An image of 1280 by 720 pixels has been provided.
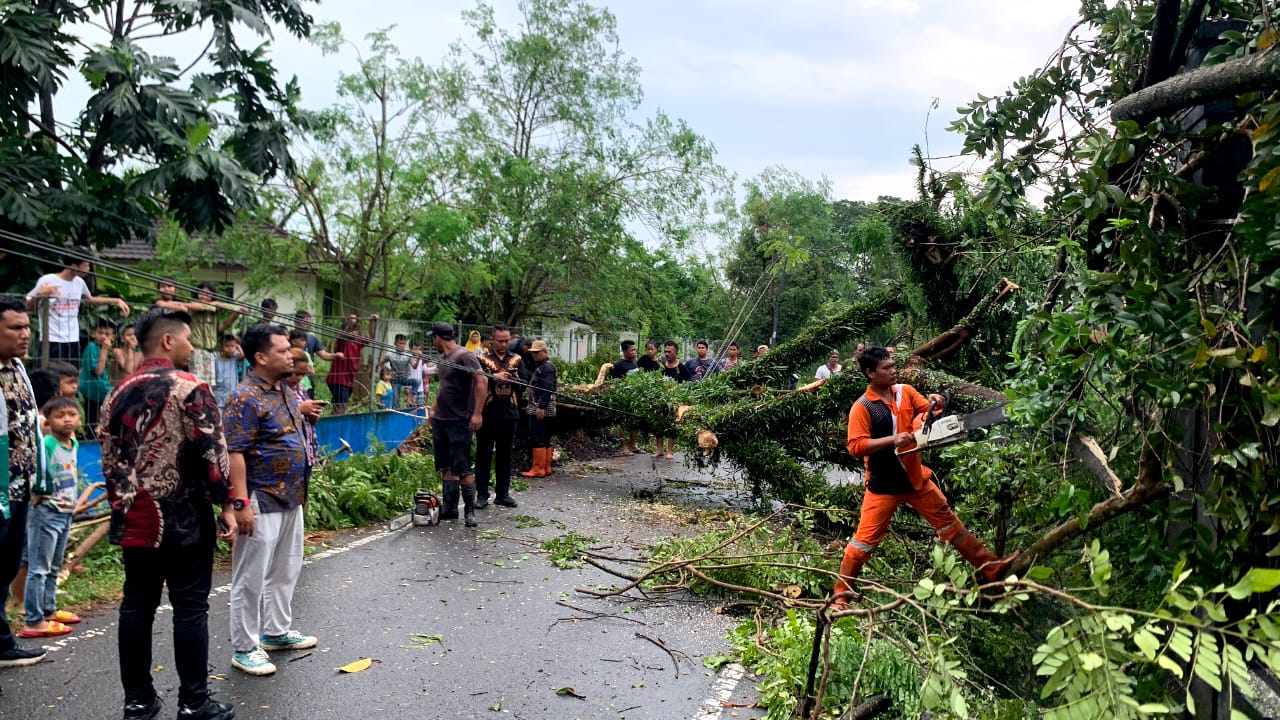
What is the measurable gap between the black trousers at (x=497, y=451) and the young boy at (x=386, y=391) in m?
3.36

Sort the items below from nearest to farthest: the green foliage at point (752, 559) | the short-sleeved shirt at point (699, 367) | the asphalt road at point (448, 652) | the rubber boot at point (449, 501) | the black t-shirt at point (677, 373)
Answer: the asphalt road at point (448, 652)
the green foliage at point (752, 559)
the rubber boot at point (449, 501)
the black t-shirt at point (677, 373)
the short-sleeved shirt at point (699, 367)

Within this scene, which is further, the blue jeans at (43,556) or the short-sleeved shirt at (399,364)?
the short-sleeved shirt at (399,364)

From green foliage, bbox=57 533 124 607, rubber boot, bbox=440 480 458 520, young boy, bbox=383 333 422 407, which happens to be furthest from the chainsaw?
young boy, bbox=383 333 422 407

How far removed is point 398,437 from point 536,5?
1540cm

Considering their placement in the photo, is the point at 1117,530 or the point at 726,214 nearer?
the point at 1117,530

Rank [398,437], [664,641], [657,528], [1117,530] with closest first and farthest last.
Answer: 1. [1117,530]
2. [664,641]
3. [657,528]
4. [398,437]

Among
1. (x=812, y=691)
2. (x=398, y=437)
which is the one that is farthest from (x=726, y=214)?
(x=812, y=691)

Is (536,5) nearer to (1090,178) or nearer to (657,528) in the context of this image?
(657,528)

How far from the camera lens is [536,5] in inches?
969

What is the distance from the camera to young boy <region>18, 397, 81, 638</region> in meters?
5.45

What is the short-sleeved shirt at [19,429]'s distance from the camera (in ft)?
16.0

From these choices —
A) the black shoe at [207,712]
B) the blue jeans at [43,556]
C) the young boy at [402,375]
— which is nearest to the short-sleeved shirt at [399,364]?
the young boy at [402,375]

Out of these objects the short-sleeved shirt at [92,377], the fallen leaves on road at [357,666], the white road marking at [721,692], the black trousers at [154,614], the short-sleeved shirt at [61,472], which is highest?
the short-sleeved shirt at [92,377]

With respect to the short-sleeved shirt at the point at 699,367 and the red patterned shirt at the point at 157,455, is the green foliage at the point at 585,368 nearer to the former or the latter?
the short-sleeved shirt at the point at 699,367
